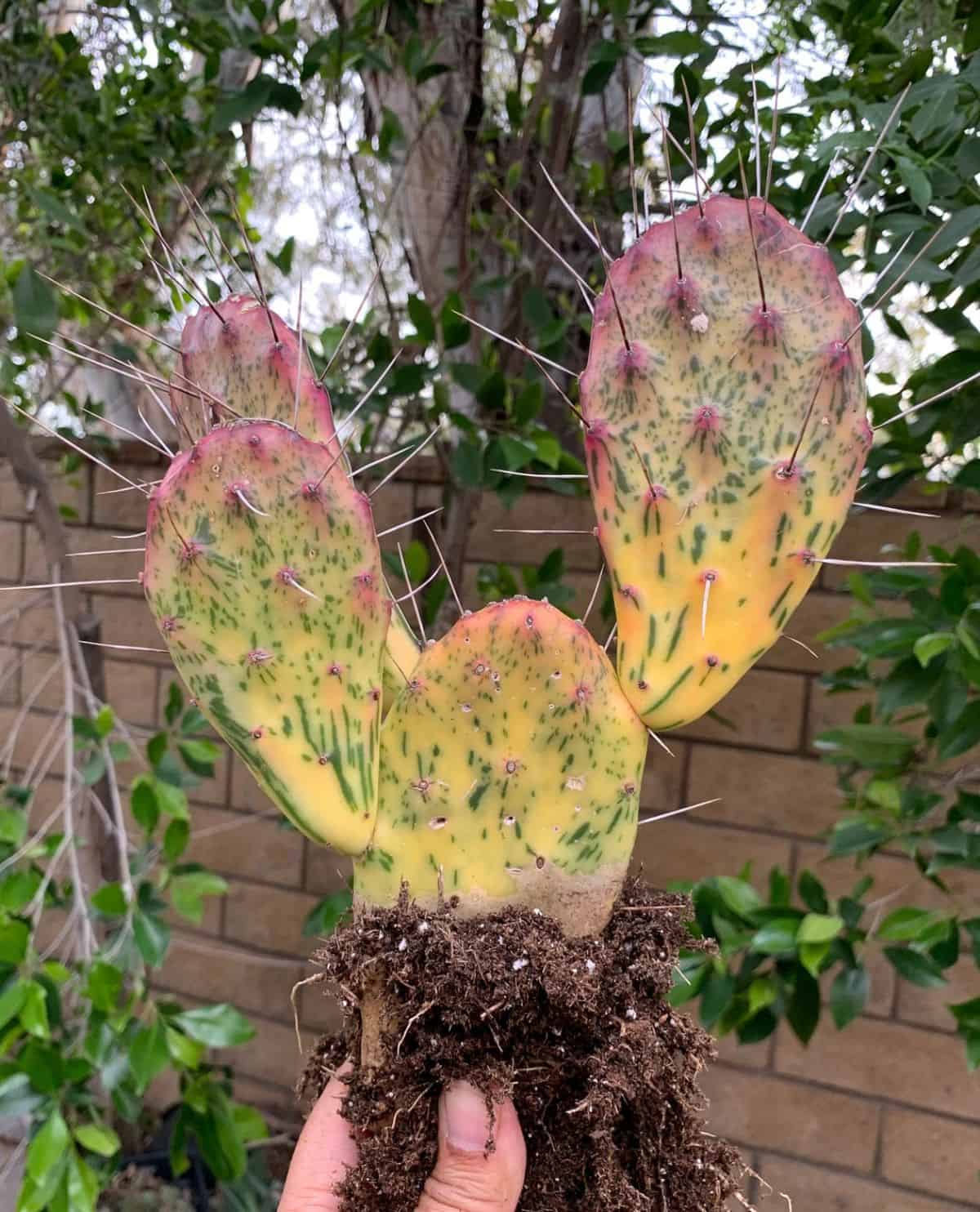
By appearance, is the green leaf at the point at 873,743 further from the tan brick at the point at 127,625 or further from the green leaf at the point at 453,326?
the tan brick at the point at 127,625

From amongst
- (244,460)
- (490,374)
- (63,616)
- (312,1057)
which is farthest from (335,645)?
(63,616)

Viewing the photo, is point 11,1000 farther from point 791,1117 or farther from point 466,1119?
point 791,1117

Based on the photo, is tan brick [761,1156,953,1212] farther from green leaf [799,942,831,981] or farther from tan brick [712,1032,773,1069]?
green leaf [799,942,831,981]

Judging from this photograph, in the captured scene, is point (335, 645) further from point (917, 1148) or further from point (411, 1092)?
point (917, 1148)

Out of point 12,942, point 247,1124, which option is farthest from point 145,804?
point 247,1124

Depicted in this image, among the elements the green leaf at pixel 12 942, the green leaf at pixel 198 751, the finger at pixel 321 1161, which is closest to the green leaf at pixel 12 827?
the green leaf at pixel 12 942
